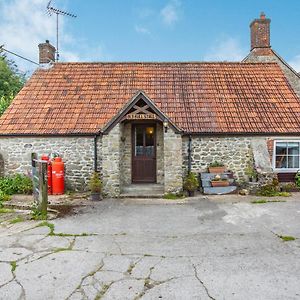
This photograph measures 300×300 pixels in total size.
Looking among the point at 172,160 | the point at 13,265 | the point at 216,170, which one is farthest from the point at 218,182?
the point at 13,265

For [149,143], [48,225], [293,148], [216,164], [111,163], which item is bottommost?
[48,225]

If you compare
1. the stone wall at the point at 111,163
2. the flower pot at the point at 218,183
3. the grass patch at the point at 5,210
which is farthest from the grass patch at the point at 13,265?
the flower pot at the point at 218,183

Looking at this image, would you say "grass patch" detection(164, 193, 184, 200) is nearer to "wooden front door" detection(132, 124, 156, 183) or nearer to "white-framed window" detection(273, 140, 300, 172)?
"wooden front door" detection(132, 124, 156, 183)

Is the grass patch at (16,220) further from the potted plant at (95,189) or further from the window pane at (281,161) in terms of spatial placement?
the window pane at (281,161)

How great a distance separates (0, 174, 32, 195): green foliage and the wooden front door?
465 centimetres

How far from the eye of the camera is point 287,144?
13.3m

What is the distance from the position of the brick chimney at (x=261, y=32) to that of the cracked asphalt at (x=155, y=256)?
1156 cm

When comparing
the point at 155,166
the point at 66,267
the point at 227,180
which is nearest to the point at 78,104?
the point at 155,166

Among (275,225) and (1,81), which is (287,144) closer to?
(275,225)

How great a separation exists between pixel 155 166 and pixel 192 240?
270 inches

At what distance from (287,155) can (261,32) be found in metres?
8.35

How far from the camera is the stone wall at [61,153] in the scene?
42.8 feet

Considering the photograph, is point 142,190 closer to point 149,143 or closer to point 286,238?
point 149,143

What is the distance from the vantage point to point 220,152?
13.1 metres
